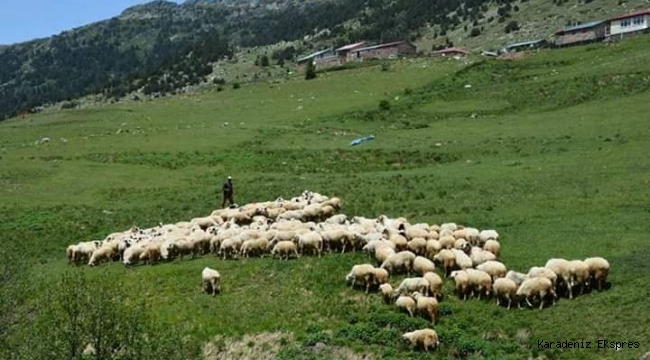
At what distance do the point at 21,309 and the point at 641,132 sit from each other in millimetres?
37626

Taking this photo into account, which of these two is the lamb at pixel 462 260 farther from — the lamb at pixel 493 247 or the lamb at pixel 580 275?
the lamb at pixel 580 275

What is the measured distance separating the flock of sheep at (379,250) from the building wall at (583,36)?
99948mm

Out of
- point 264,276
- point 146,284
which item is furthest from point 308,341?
point 146,284

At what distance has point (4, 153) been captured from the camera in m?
55.4

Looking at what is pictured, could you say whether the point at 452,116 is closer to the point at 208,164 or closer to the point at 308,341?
the point at 208,164

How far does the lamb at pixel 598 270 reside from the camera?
19141 millimetres

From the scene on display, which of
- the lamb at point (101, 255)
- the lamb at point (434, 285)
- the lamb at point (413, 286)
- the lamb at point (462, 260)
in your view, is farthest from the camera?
the lamb at point (101, 255)

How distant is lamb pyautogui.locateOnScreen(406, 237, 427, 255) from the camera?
2380 cm

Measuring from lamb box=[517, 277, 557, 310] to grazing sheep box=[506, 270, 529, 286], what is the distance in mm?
429

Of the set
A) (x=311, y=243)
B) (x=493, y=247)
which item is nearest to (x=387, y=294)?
(x=493, y=247)

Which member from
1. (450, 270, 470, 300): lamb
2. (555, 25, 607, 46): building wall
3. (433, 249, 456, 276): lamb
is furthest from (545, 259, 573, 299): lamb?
(555, 25, 607, 46): building wall

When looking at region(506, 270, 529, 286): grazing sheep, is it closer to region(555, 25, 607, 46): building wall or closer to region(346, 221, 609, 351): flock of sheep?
region(346, 221, 609, 351): flock of sheep

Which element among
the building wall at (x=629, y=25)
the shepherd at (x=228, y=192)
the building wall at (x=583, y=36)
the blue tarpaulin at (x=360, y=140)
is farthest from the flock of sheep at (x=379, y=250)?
the building wall at (x=583, y=36)

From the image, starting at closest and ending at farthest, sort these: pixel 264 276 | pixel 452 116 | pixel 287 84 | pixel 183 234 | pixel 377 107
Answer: pixel 264 276 < pixel 183 234 < pixel 452 116 < pixel 377 107 < pixel 287 84
